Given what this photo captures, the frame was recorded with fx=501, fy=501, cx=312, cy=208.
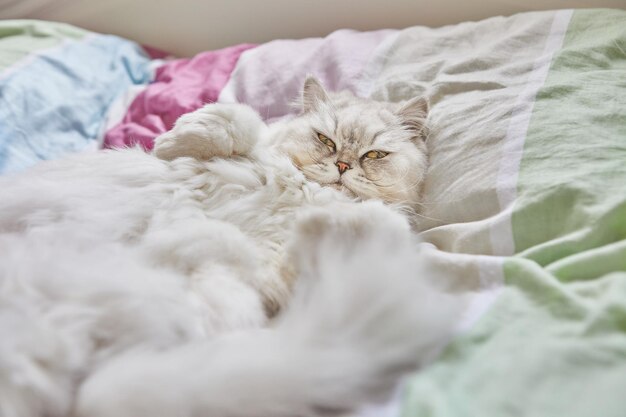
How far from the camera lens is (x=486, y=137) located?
115 centimetres

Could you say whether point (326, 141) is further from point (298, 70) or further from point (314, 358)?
point (314, 358)

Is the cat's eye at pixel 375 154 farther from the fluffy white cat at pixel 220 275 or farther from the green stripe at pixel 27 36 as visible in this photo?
the green stripe at pixel 27 36

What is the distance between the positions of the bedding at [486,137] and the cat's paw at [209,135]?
0.42m

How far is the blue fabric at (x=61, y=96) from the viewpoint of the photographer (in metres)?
1.49

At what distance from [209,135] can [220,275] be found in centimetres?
36

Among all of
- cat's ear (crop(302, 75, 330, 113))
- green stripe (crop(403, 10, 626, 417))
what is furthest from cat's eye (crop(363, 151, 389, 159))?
green stripe (crop(403, 10, 626, 417))

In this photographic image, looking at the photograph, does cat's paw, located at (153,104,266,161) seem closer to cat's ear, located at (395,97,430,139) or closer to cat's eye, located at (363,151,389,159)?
cat's eye, located at (363,151,389,159)

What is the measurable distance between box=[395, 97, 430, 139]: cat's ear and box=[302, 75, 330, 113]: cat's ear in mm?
204

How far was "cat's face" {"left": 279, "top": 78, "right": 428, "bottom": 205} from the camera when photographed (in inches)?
46.5

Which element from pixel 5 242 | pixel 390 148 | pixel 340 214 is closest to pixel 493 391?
pixel 340 214

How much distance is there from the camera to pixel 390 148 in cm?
125

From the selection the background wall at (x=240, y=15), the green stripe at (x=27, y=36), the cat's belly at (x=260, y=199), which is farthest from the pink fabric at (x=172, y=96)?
the cat's belly at (x=260, y=199)

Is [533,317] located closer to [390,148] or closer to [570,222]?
[570,222]

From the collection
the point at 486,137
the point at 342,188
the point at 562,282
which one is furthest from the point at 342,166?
the point at 562,282
